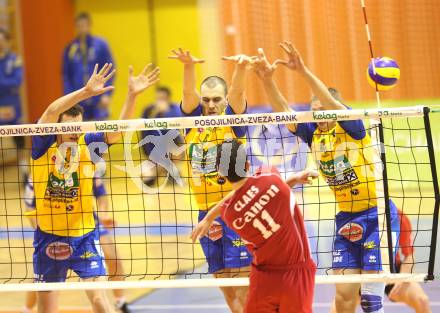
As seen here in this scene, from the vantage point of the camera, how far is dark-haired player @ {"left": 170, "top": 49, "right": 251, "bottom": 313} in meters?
7.52

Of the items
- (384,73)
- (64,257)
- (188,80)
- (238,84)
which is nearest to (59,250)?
(64,257)

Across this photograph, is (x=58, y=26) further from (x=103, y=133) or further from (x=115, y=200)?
(x=103, y=133)

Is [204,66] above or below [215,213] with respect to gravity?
above

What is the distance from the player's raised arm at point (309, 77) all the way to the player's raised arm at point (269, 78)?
10 centimetres

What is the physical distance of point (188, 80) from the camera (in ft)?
25.2

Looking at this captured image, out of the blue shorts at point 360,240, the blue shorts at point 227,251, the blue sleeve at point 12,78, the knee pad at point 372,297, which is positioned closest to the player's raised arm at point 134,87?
the blue shorts at point 227,251

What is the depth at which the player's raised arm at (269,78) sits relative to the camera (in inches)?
277

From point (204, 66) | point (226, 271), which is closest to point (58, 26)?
point (204, 66)

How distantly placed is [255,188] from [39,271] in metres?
2.62

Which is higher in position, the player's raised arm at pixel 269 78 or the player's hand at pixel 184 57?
the player's hand at pixel 184 57

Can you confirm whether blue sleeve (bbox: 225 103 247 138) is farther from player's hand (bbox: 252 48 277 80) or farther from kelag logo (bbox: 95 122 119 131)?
kelag logo (bbox: 95 122 119 131)

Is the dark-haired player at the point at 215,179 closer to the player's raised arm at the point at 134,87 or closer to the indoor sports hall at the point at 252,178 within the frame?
the indoor sports hall at the point at 252,178

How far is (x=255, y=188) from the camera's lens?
19.1ft

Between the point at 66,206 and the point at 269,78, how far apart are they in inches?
79.2
